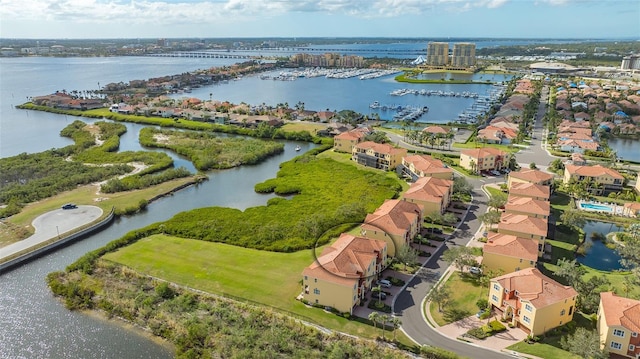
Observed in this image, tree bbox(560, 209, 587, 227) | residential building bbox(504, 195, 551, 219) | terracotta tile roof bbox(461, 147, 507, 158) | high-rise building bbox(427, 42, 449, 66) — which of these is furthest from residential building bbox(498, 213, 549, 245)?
high-rise building bbox(427, 42, 449, 66)

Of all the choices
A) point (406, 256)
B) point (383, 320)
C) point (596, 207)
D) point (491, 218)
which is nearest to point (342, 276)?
point (383, 320)

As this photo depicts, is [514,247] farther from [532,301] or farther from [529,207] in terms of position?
[529,207]

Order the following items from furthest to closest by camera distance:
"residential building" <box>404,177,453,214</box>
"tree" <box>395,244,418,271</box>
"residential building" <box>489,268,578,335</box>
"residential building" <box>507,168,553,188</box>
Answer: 1. "residential building" <box>507,168,553,188</box>
2. "residential building" <box>404,177,453,214</box>
3. "tree" <box>395,244,418,271</box>
4. "residential building" <box>489,268,578,335</box>

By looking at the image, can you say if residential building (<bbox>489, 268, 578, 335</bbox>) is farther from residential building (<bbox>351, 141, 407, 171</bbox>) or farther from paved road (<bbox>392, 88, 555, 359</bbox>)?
residential building (<bbox>351, 141, 407, 171</bbox>)

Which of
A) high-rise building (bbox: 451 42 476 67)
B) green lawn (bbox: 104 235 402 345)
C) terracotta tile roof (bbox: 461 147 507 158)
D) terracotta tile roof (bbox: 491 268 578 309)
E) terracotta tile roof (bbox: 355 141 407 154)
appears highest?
high-rise building (bbox: 451 42 476 67)

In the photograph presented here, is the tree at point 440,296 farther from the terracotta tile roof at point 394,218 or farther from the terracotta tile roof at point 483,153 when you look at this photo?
the terracotta tile roof at point 483,153

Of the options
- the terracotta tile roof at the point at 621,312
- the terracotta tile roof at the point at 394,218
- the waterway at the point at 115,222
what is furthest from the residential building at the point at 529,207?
the waterway at the point at 115,222
